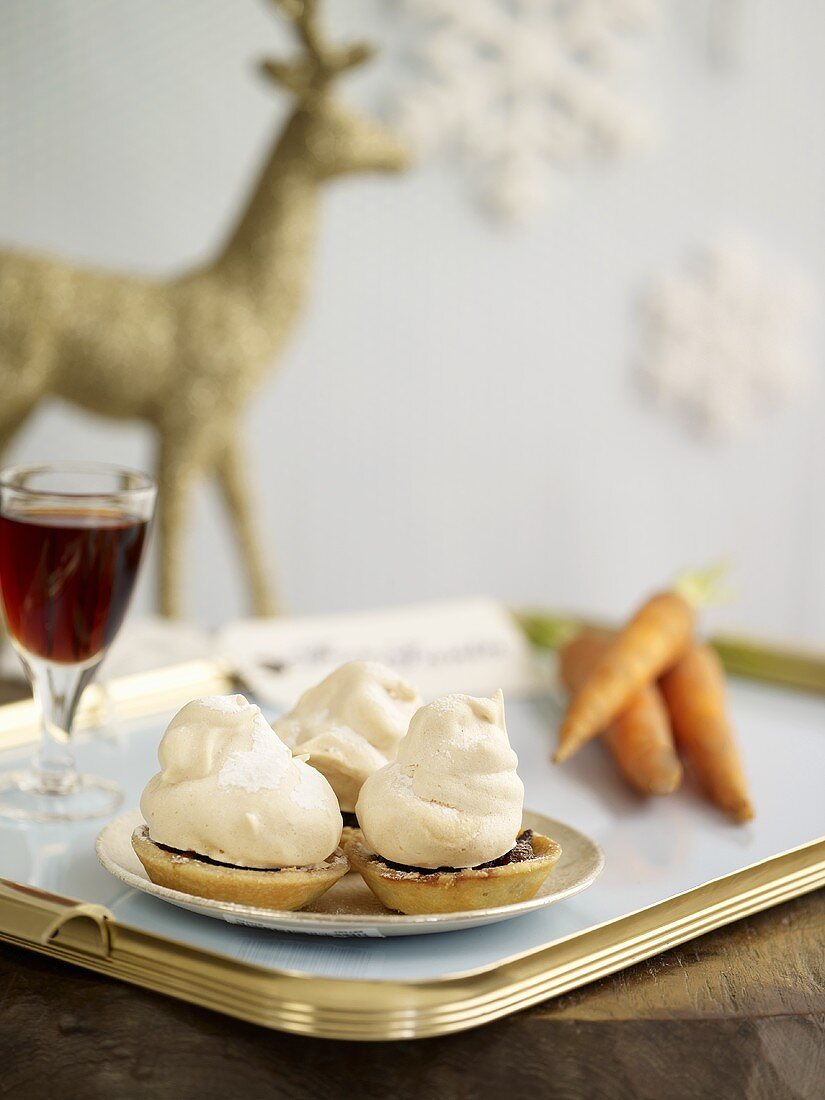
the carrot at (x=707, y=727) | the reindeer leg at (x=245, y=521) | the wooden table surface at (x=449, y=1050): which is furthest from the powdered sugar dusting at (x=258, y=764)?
the reindeer leg at (x=245, y=521)

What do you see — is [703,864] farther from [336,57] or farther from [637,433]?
[637,433]

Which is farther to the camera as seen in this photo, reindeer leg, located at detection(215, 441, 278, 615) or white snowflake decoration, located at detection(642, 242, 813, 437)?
white snowflake decoration, located at detection(642, 242, 813, 437)

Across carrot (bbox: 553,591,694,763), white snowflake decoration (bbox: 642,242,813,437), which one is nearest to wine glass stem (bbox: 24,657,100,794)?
carrot (bbox: 553,591,694,763)

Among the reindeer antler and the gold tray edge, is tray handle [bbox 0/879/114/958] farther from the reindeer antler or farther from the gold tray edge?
the reindeer antler

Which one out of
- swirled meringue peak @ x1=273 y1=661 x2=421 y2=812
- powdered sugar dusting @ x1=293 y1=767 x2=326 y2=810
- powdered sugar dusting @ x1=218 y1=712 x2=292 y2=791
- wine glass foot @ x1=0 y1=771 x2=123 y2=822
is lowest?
wine glass foot @ x1=0 y1=771 x2=123 y2=822

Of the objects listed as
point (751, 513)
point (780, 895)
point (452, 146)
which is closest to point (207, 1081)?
point (780, 895)

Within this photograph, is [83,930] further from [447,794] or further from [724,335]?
Result: [724,335]

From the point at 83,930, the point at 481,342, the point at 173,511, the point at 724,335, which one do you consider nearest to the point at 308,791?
the point at 83,930
